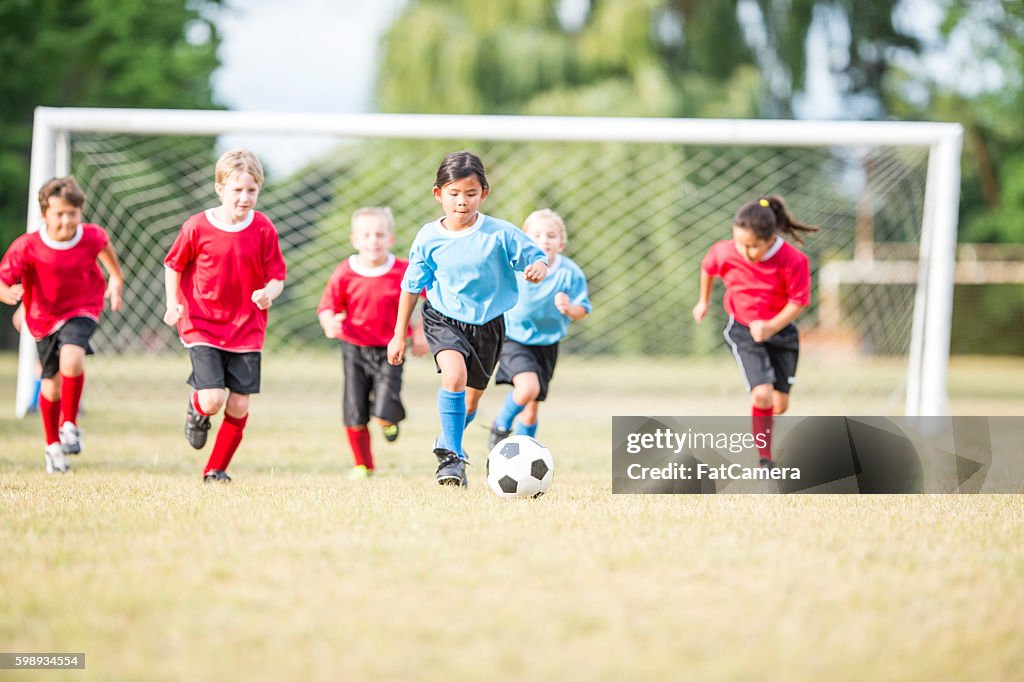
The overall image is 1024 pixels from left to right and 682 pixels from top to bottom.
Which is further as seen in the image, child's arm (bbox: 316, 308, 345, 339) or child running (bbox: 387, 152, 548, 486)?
child's arm (bbox: 316, 308, 345, 339)

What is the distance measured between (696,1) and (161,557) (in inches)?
699

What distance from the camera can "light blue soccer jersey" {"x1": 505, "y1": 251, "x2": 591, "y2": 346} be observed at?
6227 mm

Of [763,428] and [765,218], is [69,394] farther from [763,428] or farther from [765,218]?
[765,218]

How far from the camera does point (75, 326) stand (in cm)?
577

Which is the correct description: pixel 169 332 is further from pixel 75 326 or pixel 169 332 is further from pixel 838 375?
pixel 75 326

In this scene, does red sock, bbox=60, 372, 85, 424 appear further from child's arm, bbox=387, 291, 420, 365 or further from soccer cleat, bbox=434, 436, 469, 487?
soccer cleat, bbox=434, 436, 469, 487

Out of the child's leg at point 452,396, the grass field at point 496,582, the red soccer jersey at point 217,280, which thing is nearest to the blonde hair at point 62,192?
the red soccer jersey at point 217,280

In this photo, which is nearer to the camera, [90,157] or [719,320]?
[90,157]

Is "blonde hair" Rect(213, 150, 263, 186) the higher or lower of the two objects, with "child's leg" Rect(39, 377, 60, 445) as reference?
higher

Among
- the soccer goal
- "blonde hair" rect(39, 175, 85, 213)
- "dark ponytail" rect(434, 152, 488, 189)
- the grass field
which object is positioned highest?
the soccer goal

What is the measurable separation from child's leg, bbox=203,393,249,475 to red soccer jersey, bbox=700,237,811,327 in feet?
8.91

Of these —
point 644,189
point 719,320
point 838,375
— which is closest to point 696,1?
point 644,189

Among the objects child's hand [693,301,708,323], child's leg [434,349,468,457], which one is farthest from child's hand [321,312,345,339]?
child's hand [693,301,708,323]

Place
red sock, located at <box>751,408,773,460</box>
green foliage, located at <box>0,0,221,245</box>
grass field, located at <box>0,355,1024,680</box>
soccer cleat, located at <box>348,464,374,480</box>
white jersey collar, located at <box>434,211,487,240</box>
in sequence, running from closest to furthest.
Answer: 1. grass field, located at <box>0,355,1024,680</box>
2. white jersey collar, located at <box>434,211,487,240</box>
3. red sock, located at <box>751,408,773,460</box>
4. soccer cleat, located at <box>348,464,374,480</box>
5. green foliage, located at <box>0,0,221,245</box>
